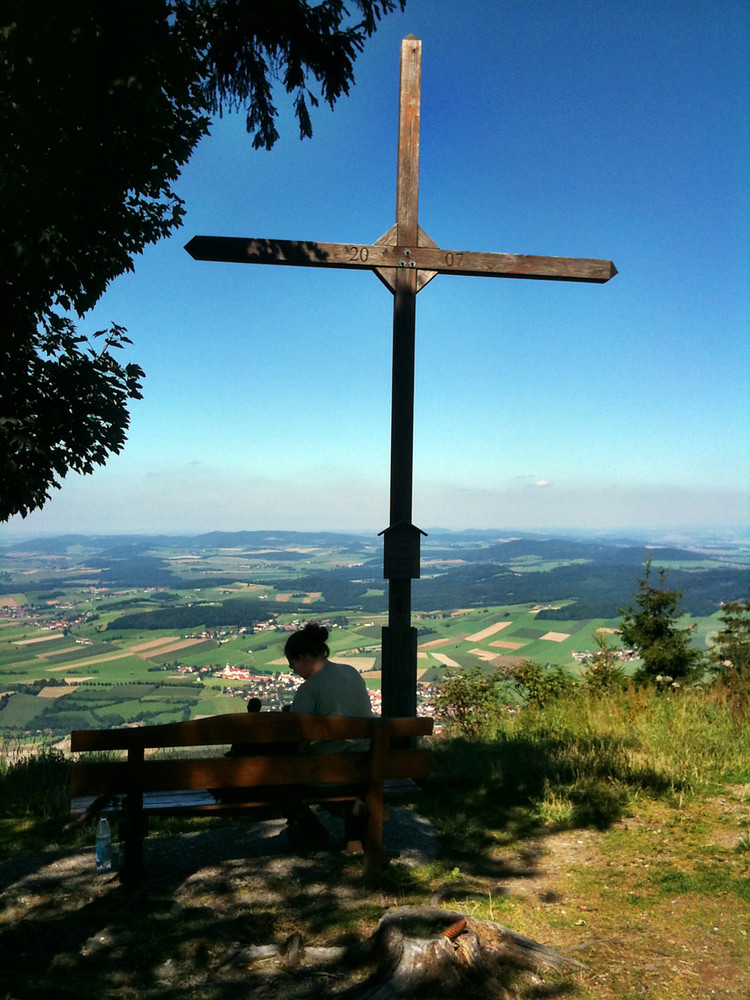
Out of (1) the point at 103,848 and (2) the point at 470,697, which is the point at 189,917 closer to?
(1) the point at 103,848

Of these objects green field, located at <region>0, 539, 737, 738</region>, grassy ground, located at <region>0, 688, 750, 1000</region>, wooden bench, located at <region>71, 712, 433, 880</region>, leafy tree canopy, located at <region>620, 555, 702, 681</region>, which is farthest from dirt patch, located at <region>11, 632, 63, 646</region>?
wooden bench, located at <region>71, 712, 433, 880</region>

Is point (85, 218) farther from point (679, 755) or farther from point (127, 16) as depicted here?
point (679, 755)

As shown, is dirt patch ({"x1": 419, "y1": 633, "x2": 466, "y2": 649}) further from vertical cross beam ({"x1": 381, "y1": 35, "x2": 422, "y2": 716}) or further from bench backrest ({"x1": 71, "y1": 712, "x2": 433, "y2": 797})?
bench backrest ({"x1": 71, "y1": 712, "x2": 433, "y2": 797})

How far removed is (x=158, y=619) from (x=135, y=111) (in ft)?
165

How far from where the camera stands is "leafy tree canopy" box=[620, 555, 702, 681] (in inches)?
497

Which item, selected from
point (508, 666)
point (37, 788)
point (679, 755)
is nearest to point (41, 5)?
point (37, 788)

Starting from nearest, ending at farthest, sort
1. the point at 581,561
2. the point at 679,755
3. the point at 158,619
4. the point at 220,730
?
the point at 220,730, the point at 679,755, the point at 158,619, the point at 581,561

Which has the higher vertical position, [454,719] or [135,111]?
[135,111]

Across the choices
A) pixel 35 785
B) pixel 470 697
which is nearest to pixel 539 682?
pixel 470 697

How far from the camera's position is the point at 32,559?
98625 mm

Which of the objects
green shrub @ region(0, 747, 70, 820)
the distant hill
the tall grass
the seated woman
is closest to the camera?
the seated woman

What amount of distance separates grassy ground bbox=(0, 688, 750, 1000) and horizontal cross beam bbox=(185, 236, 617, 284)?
4.24 meters

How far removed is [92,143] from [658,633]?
38.0 feet

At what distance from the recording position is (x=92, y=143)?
5078 millimetres
